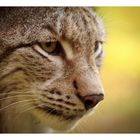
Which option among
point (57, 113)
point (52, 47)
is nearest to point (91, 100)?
point (57, 113)

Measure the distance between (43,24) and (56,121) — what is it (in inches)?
13.8

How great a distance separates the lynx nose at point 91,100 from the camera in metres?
1.30

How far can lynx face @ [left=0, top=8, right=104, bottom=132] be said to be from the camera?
1280mm

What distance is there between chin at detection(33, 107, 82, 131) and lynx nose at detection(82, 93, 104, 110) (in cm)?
6

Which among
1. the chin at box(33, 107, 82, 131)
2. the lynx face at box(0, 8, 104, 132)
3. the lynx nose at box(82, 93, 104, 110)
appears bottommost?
the chin at box(33, 107, 82, 131)

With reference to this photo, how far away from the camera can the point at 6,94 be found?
131cm

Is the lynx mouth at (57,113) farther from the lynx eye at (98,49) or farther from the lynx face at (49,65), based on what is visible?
the lynx eye at (98,49)

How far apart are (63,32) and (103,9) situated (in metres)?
0.22

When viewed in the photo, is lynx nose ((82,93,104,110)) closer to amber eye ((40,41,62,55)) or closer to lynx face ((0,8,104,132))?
lynx face ((0,8,104,132))

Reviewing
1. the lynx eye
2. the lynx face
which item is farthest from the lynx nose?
the lynx eye

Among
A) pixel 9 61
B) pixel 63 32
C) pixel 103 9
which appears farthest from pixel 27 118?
pixel 103 9

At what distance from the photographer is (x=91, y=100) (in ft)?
4.33

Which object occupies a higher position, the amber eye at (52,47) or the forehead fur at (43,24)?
the forehead fur at (43,24)

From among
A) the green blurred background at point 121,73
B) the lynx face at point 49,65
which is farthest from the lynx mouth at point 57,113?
the green blurred background at point 121,73
